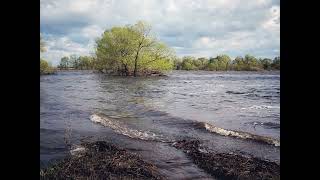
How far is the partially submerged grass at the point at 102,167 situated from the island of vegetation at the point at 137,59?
0.92 metres

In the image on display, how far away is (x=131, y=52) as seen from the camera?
400 centimetres

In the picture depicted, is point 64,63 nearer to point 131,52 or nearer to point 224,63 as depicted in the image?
point 131,52

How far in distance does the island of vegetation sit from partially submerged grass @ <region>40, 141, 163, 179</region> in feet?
3.02

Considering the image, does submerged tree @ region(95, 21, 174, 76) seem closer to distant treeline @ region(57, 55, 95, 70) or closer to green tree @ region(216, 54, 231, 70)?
distant treeline @ region(57, 55, 95, 70)

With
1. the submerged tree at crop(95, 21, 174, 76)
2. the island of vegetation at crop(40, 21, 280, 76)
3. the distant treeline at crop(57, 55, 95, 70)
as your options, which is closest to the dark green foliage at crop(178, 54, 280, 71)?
the island of vegetation at crop(40, 21, 280, 76)

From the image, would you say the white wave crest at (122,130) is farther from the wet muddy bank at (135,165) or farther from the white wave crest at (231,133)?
the white wave crest at (231,133)

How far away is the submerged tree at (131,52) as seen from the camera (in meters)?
3.87

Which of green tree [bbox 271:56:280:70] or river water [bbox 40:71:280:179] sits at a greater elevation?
green tree [bbox 271:56:280:70]

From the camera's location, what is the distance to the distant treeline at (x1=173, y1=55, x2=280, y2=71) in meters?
3.66

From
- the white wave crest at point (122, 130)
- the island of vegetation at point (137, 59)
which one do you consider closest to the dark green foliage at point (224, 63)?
the island of vegetation at point (137, 59)
